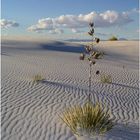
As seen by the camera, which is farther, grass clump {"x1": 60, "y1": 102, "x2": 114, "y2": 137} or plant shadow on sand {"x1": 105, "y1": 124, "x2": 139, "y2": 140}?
plant shadow on sand {"x1": 105, "y1": 124, "x2": 139, "y2": 140}

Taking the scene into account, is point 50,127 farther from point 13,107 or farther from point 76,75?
point 76,75

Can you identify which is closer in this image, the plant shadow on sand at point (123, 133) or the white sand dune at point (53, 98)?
the plant shadow on sand at point (123, 133)

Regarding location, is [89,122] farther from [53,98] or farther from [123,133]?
[53,98]

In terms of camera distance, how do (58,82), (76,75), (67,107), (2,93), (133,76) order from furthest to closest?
(133,76)
(76,75)
(58,82)
(2,93)
(67,107)

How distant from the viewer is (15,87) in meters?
11.5

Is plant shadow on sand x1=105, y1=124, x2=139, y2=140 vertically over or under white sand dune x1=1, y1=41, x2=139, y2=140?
under

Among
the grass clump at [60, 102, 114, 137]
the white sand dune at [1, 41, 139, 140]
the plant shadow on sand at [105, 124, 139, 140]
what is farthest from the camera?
the white sand dune at [1, 41, 139, 140]

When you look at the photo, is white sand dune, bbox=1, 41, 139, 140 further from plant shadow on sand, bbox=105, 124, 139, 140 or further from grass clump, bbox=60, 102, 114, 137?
grass clump, bbox=60, 102, 114, 137

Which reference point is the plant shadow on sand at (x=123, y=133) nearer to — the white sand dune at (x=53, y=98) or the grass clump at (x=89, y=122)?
the white sand dune at (x=53, y=98)

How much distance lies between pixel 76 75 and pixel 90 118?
7.52m

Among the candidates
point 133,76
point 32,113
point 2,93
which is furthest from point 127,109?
point 133,76

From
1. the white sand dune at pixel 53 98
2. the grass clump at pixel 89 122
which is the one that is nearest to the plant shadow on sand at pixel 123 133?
the white sand dune at pixel 53 98

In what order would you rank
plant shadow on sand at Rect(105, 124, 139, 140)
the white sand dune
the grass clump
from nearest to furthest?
the grass clump → plant shadow on sand at Rect(105, 124, 139, 140) → the white sand dune

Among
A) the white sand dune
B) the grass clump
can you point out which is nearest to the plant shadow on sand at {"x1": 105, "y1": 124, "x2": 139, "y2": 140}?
the white sand dune
